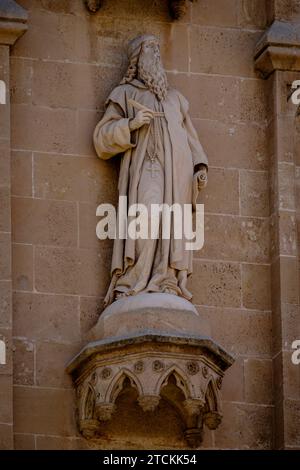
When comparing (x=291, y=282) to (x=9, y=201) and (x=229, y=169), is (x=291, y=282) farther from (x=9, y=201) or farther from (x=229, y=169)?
(x=9, y=201)

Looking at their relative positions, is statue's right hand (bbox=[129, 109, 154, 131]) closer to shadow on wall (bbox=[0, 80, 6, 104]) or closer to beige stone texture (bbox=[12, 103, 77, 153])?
beige stone texture (bbox=[12, 103, 77, 153])

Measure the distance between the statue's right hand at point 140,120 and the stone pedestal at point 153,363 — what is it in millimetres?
1380

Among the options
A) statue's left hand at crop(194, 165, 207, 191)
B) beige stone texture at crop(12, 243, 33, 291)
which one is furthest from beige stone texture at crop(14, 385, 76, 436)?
statue's left hand at crop(194, 165, 207, 191)

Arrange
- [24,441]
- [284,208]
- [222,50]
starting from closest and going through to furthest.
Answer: [24,441]
[284,208]
[222,50]

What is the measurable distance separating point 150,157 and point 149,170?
11cm

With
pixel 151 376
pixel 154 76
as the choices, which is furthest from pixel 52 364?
pixel 154 76

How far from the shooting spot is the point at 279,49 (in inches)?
784

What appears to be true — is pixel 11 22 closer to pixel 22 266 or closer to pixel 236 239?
pixel 22 266

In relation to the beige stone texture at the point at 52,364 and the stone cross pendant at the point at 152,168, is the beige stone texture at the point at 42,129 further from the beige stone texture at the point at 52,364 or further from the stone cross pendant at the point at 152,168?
the beige stone texture at the point at 52,364

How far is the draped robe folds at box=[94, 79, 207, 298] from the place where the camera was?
18.9 metres

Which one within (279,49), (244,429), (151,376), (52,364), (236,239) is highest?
(279,49)

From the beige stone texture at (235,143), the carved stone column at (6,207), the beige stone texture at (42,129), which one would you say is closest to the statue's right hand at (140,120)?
the beige stone texture at (42,129)

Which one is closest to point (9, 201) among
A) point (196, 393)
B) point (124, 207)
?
point (124, 207)
